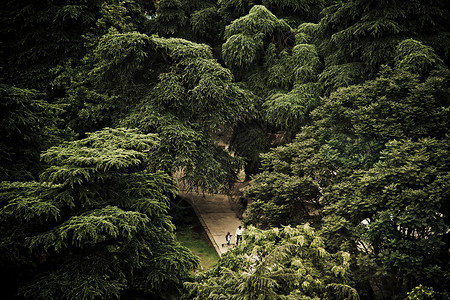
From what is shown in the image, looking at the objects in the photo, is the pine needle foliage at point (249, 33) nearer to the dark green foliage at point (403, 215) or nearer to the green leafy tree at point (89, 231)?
the green leafy tree at point (89, 231)

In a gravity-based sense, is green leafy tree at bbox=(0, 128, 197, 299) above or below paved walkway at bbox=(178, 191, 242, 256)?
above

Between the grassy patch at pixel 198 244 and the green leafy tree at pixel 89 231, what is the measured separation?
7186mm

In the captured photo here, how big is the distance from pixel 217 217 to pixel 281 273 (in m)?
16.0

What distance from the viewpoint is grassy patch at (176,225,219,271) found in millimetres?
17594

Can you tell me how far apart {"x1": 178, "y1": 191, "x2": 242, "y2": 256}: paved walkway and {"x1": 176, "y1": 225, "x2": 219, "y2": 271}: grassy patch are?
0.41 meters

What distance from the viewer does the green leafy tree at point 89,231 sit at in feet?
26.6

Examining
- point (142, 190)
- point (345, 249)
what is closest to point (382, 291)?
point (345, 249)

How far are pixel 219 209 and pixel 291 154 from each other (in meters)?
11.5

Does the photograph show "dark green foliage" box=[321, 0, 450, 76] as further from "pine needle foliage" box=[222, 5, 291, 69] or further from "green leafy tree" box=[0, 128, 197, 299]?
"green leafy tree" box=[0, 128, 197, 299]

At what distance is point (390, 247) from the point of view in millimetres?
8875

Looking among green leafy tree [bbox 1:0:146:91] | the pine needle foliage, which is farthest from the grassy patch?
green leafy tree [bbox 1:0:146:91]

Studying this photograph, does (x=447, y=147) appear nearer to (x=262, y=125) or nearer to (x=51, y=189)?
(x=51, y=189)

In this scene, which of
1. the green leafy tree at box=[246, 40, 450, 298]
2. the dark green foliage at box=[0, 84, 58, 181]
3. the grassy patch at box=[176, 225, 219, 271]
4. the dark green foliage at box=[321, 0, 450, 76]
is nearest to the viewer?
the green leafy tree at box=[246, 40, 450, 298]

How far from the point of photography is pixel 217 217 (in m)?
22.8
